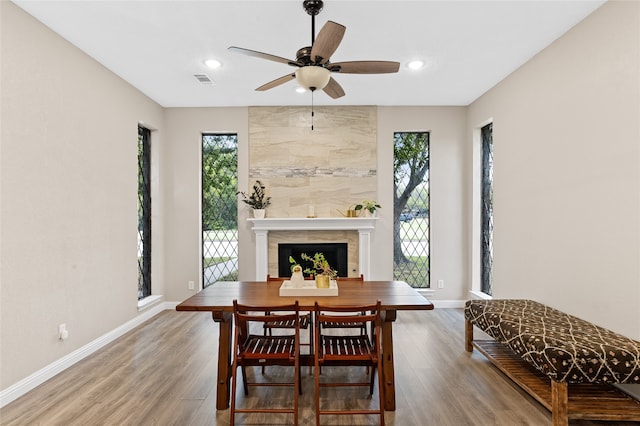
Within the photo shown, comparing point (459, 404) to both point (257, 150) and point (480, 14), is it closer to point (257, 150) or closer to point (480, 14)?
→ point (480, 14)

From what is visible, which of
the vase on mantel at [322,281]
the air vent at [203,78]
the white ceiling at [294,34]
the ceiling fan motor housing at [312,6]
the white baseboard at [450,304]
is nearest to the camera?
the ceiling fan motor housing at [312,6]

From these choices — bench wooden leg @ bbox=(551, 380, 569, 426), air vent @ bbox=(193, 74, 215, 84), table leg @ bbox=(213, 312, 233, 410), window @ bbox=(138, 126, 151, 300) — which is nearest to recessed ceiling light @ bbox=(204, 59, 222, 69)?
air vent @ bbox=(193, 74, 215, 84)

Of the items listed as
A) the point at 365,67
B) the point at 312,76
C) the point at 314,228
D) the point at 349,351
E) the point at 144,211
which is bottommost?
the point at 349,351

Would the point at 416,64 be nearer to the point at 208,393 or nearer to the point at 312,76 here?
the point at 312,76

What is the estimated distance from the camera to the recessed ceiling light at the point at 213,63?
349 centimetres

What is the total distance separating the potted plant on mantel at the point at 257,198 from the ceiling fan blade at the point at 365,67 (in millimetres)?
2741

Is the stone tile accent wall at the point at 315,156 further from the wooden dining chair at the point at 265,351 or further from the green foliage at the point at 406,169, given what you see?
the wooden dining chair at the point at 265,351

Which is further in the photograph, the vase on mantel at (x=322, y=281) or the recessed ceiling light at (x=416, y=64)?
the recessed ceiling light at (x=416, y=64)

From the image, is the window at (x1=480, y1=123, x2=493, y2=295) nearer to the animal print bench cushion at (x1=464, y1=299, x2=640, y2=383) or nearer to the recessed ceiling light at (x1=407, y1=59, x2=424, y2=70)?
the recessed ceiling light at (x1=407, y1=59, x2=424, y2=70)

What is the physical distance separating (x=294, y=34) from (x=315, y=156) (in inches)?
84.6

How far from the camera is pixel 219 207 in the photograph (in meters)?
5.14

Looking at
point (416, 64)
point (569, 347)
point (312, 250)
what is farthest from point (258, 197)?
point (569, 347)

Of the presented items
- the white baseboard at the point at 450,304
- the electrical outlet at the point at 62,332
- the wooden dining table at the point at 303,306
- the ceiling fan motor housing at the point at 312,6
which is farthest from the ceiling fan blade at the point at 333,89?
the white baseboard at the point at 450,304

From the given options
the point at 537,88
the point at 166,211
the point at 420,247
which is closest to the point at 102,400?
the point at 166,211
